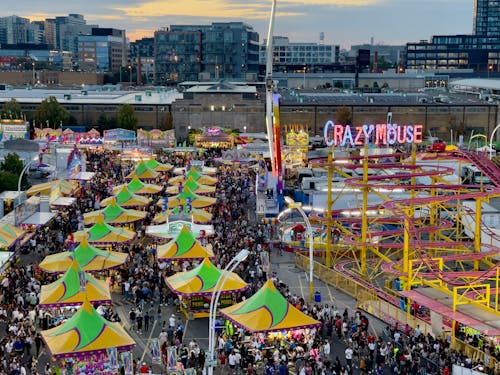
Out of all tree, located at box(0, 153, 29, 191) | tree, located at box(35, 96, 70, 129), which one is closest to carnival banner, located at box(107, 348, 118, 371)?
tree, located at box(0, 153, 29, 191)

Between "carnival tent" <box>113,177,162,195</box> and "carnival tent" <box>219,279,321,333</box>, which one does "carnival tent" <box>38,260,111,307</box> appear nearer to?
"carnival tent" <box>219,279,321,333</box>

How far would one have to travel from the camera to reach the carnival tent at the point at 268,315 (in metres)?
27.8

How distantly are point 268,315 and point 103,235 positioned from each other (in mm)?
14383

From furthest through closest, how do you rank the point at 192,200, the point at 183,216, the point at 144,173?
the point at 144,173 → the point at 192,200 → the point at 183,216

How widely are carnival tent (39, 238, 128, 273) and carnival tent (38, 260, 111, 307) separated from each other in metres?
3.32

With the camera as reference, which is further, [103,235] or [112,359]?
[103,235]

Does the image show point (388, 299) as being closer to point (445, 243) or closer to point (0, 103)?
point (445, 243)

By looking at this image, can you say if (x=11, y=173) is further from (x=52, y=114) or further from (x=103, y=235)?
(x=52, y=114)

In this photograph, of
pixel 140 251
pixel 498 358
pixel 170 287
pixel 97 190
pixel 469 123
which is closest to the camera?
pixel 498 358

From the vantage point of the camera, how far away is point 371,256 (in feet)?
143

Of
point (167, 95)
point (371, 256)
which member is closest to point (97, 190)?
point (371, 256)

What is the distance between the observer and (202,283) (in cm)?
3238

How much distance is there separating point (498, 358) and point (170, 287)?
13.0 metres

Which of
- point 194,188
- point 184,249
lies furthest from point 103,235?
point 194,188
